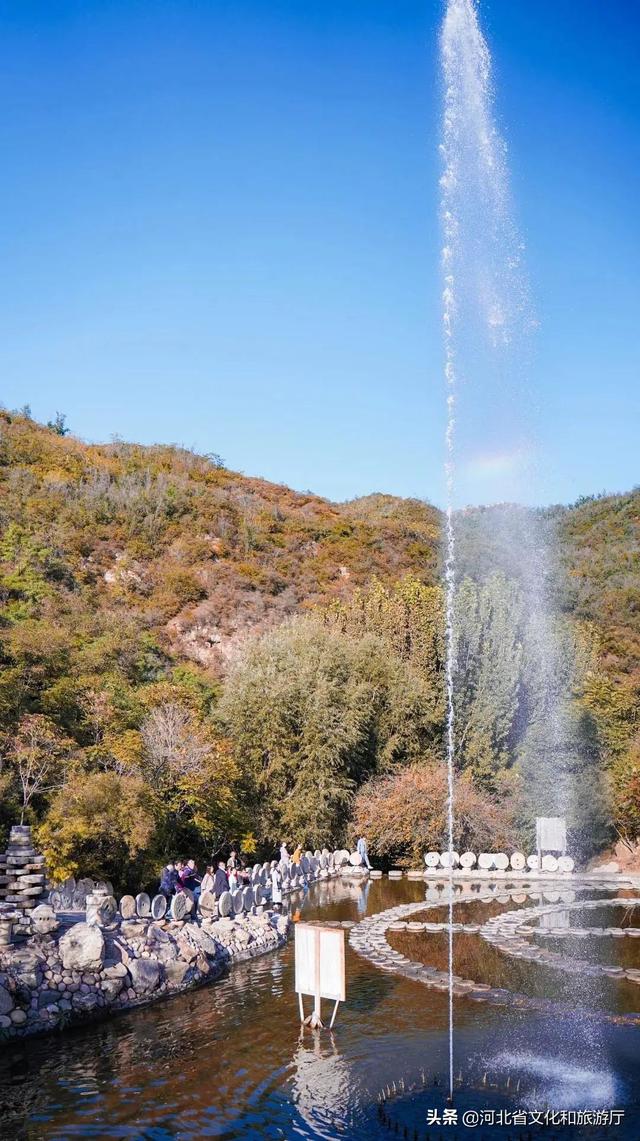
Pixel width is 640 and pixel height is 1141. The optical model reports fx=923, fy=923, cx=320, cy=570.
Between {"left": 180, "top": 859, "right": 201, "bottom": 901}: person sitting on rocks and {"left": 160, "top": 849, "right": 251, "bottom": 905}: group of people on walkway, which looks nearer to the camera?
{"left": 160, "top": 849, "right": 251, "bottom": 905}: group of people on walkway

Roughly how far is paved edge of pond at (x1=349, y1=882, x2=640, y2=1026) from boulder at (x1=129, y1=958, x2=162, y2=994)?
407 centimetres

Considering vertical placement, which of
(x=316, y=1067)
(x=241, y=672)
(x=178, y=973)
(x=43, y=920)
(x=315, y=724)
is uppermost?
(x=241, y=672)

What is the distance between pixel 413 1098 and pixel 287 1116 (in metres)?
1.39

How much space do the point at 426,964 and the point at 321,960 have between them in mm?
4786

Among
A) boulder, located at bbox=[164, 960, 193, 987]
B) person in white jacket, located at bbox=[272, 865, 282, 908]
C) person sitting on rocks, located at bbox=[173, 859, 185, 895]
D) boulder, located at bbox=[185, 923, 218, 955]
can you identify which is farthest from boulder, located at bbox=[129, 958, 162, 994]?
person in white jacket, located at bbox=[272, 865, 282, 908]

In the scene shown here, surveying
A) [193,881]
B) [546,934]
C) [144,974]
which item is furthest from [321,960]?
[546,934]

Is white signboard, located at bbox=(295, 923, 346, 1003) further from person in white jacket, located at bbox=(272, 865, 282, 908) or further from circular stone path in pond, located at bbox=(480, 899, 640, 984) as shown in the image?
person in white jacket, located at bbox=(272, 865, 282, 908)

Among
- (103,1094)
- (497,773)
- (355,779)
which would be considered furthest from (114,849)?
(497,773)

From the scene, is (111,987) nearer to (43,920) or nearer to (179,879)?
(43,920)

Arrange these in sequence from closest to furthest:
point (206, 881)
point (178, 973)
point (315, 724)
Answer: point (178, 973) < point (206, 881) < point (315, 724)

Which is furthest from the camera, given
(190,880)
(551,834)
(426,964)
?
(551,834)

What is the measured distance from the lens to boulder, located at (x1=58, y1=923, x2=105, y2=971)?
1373 cm

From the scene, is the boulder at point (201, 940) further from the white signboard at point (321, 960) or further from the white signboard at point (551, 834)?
the white signboard at point (551, 834)

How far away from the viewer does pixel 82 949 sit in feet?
45.2
